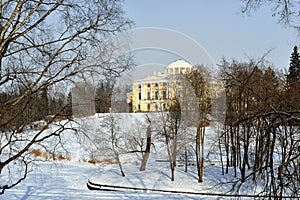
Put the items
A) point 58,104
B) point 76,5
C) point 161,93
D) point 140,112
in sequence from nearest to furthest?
point 76,5
point 58,104
point 161,93
point 140,112

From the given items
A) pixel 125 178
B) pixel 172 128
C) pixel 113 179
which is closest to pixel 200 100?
pixel 172 128

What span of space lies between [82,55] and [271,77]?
922 cm

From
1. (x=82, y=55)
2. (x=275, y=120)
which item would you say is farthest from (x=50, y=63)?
(x=275, y=120)

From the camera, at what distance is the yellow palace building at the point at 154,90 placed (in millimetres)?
9805

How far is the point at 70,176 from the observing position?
43.7ft

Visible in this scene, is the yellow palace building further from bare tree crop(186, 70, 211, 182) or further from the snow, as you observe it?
the snow

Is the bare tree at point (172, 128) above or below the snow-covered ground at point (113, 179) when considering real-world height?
above

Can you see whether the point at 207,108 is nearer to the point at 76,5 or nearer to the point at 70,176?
the point at 70,176

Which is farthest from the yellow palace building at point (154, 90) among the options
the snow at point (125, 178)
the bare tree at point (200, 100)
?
the snow at point (125, 178)

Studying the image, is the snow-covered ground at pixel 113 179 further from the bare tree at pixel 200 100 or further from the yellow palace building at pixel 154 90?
the yellow palace building at pixel 154 90

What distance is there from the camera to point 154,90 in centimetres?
1025

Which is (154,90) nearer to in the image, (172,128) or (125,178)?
(172,128)

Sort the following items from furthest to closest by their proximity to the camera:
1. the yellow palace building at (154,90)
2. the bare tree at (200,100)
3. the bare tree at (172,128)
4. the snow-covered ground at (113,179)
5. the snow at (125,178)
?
the bare tree at (172,128) → the bare tree at (200,100) → the snow-covered ground at (113,179) → the snow at (125,178) → the yellow palace building at (154,90)

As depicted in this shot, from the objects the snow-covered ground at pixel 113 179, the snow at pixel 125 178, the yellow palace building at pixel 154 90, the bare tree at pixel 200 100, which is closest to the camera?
the yellow palace building at pixel 154 90
